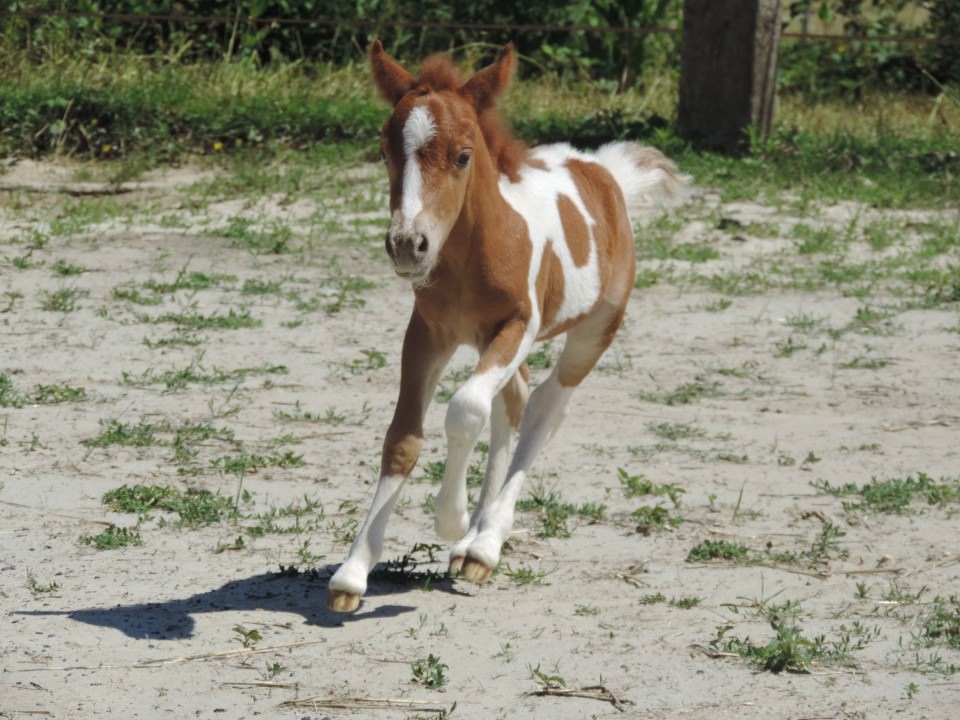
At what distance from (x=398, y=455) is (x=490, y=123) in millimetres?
1073

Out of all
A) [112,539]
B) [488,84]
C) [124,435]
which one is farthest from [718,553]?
[124,435]

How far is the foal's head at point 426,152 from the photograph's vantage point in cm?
439

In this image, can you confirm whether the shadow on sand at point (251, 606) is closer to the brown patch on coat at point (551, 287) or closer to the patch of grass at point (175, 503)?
the patch of grass at point (175, 503)

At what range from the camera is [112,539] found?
207 inches

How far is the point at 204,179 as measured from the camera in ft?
36.7

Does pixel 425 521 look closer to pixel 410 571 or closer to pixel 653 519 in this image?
pixel 410 571

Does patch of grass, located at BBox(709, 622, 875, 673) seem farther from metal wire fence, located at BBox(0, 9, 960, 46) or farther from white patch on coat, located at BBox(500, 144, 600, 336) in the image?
metal wire fence, located at BBox(0, 9, 960, 46)

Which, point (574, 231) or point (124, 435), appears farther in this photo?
point (124, 435)

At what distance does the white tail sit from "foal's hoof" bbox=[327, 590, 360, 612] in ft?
7.13

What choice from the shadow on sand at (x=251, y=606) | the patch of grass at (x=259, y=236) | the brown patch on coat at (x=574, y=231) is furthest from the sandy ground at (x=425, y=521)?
the brown patch on coat at (x=574, y=231)

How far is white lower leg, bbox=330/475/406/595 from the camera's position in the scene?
15.1ft

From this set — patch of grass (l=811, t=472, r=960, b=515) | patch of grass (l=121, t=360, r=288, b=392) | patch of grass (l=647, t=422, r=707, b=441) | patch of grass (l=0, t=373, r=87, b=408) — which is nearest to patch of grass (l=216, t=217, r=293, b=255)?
patch of grass (l=121, t=360, r=288, b=392)

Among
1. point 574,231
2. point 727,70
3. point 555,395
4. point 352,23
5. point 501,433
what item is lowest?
point 501,433

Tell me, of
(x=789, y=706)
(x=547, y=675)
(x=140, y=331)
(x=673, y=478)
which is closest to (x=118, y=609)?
(x=547, y=675)
